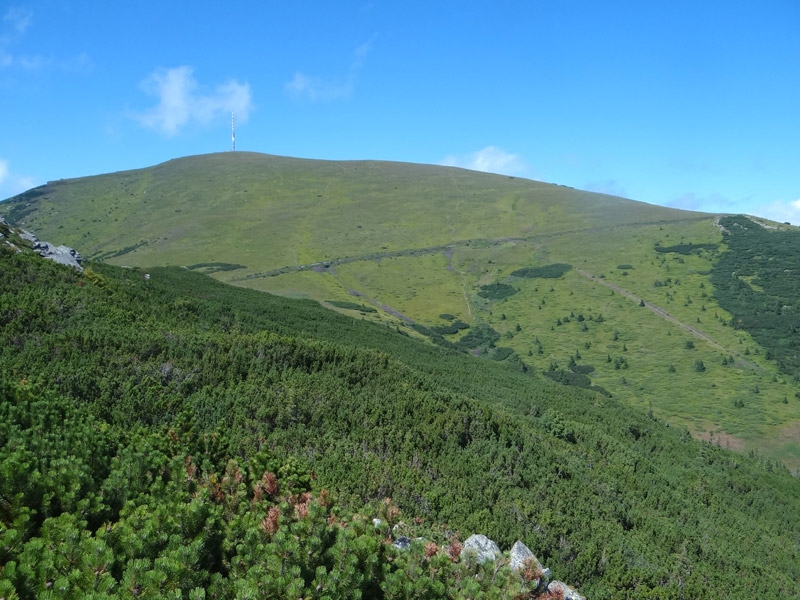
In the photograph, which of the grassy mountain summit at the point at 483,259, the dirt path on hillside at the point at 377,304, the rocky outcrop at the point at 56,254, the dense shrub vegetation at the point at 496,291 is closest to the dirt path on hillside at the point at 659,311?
the grassy mountain summit at the point at 483,259

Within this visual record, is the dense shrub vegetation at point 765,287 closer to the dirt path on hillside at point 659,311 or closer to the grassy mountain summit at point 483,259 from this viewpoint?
the grassy mountain summit at point 483,259

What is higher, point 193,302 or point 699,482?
→ point 193,302

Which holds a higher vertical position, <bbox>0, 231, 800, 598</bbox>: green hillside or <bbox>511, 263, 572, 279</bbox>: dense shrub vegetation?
Answer: <bbox>511, 263, 572, 279</bbox>: dense shrub vegetation

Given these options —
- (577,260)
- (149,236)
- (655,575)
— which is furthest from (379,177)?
(655,575)

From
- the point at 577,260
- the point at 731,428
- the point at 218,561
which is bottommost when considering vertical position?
the point at 731,428

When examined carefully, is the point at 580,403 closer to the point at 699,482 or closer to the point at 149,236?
the point at 699,482

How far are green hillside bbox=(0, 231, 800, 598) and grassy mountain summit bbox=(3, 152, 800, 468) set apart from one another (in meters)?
20.1

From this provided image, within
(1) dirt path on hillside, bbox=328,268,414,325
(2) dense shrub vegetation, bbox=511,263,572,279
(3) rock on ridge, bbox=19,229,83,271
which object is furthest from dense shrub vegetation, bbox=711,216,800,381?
(3) rock on ridge, bbox=19,229,83,271

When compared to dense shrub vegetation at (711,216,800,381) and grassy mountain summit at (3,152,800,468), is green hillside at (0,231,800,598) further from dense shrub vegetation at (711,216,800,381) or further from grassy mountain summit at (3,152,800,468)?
dense shrub vegetation at (711,216,800,381)

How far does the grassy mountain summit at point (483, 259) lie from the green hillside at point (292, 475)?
66.1 feet

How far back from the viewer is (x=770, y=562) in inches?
570

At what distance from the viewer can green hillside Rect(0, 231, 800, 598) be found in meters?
5.36

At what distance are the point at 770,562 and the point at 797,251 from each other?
7130 centimetres

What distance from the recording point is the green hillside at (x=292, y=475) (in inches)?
211
